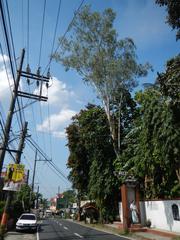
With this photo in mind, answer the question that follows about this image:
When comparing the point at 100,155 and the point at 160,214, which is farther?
the point at 100,155

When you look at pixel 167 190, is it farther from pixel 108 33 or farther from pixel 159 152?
pixel 108 33

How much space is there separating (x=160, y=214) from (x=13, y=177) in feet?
33.2

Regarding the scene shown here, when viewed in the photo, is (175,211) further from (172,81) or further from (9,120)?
(9,120)

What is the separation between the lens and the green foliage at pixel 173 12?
549 inches

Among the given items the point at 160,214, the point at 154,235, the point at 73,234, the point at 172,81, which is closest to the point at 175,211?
the point at 154,235

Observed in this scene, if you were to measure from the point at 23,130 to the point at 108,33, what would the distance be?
1165cm

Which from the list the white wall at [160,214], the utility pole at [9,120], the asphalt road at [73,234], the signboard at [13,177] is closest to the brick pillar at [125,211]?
the white wall at [160,214]

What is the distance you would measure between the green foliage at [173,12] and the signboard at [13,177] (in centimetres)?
1218

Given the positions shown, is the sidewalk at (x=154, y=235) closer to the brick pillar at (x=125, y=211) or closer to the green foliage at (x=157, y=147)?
the brick pillar at (x=125, y=211)

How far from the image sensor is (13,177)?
65.7ft

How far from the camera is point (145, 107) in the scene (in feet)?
67.3

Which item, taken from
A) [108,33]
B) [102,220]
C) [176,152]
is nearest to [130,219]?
[176,152]

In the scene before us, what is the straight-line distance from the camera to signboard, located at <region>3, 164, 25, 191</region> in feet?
65.5

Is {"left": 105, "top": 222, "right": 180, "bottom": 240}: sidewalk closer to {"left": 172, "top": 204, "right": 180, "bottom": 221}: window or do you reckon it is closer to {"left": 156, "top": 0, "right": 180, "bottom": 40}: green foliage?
{"left": 172, "top": 204, "right": 180, "bottom": 221}: window
